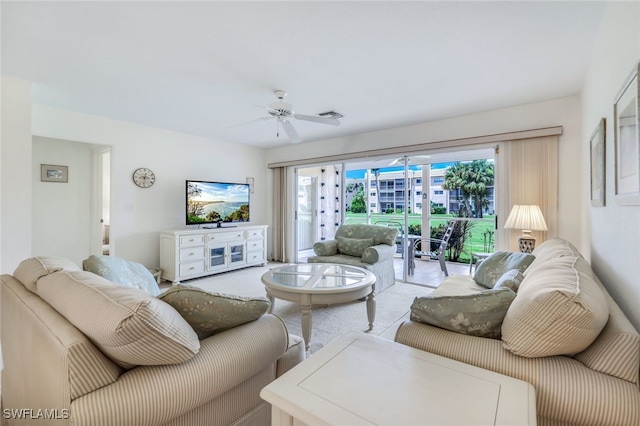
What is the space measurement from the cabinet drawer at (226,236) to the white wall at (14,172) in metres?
2.14

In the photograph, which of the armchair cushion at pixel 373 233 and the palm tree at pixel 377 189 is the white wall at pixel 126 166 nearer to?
the armchair cushion at pixel 373 233

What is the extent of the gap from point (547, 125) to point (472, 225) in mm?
2311

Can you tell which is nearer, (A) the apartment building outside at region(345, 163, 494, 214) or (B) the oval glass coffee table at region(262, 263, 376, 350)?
(B) the oval glass coffee table at region(262, 263, 376, 350)

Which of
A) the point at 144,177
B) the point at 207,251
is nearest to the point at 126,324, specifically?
the point at 207,251

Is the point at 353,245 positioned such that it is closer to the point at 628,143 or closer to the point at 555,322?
the point at 628,143

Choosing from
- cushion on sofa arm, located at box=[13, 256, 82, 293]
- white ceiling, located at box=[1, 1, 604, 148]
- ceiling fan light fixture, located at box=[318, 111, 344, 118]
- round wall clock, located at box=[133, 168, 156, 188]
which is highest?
ceiling fan light fixture, located at box=[318, 111, 344, 118]

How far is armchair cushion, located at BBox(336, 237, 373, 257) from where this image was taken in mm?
4020

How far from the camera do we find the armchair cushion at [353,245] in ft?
13.2

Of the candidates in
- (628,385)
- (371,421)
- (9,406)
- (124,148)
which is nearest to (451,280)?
(628,385)

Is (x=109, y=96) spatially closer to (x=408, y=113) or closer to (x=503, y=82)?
(x=408, y=113)

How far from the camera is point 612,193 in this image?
60.7 inches

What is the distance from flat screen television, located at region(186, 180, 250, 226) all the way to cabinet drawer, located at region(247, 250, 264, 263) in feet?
2.16

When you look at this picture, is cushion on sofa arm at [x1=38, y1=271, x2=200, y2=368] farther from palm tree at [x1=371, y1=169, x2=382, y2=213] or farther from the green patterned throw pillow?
palm tree at [x1=371, y1=169, x2=382, y2=213]

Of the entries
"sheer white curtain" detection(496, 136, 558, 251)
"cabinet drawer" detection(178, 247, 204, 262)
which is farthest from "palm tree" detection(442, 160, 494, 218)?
A: "cabinet drawer" detection(178, 247, 204, 262)
